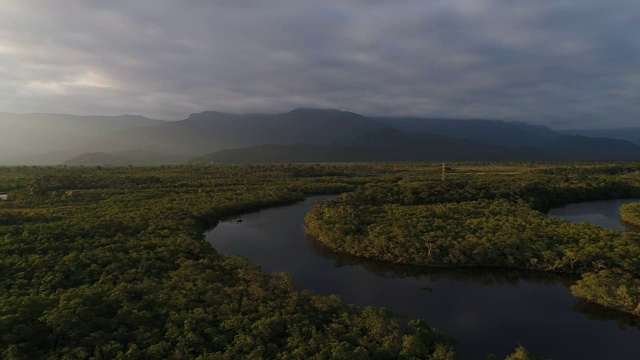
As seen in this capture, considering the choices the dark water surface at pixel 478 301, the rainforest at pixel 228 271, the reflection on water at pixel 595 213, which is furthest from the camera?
the reflection on water at pixel 595 213

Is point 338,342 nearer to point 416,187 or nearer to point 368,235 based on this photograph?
point 368,235

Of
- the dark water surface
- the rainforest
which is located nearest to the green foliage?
the rainforest

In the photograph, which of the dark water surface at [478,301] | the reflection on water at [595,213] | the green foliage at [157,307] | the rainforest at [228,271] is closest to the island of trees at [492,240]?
the rainforest at [228,271]

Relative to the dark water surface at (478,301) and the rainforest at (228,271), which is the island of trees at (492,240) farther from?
the dark water surface at (478,301)

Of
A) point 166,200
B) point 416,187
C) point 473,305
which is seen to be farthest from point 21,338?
point 416,187

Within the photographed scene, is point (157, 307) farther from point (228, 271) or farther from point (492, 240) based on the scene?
point (492, 240)

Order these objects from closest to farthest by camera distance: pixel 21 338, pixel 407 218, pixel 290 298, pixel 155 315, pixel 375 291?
1. pixel 21 338
2. pixel 155 315
3. pixel 290 298
4. pixel 375 291
5. pixel 407 218

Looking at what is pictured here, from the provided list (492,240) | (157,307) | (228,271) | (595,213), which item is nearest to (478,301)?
(492,240)
